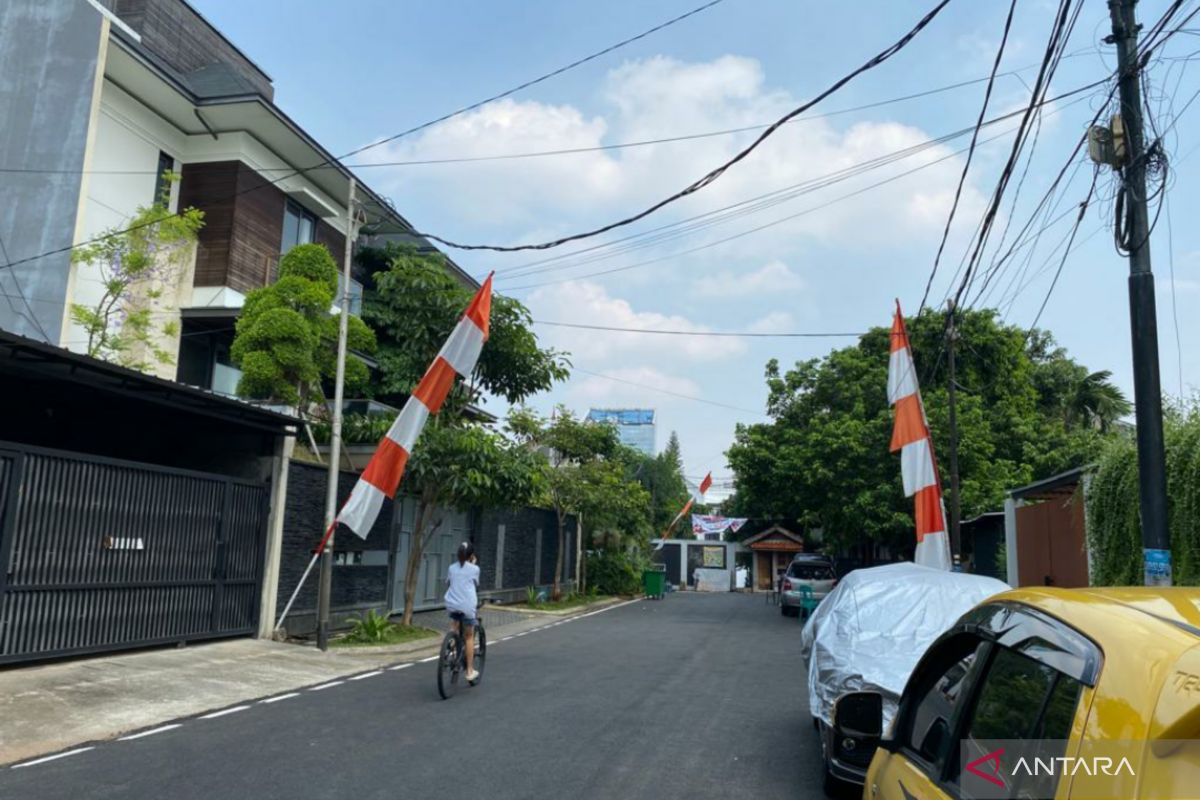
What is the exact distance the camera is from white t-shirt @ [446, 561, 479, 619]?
34.5ft

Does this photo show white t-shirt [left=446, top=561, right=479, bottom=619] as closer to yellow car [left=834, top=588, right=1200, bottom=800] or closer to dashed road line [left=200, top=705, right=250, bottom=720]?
dashed road line [left=200, top=705, right=250, bottom=720]

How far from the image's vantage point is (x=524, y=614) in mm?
23469

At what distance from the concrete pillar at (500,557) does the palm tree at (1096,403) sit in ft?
64.7

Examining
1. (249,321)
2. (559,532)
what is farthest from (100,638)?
(559,532)

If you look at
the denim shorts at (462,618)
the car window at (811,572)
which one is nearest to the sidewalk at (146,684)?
the denim shorts at (462,618)

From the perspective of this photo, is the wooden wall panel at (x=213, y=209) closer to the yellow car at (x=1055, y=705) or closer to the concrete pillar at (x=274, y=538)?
the concrete pillar at (x=274, y=538)

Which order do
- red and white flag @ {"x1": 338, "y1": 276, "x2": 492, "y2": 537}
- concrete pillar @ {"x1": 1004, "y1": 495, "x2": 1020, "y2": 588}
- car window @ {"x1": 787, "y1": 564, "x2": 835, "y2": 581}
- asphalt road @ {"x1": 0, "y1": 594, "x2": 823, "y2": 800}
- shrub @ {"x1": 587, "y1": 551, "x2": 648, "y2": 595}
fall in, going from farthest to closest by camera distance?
1. shrub @ {"x1": 587, "y1": 551, "x2": 648, "y2": 595}
2. car window @ {"x1": 787, "y1": 564, "x2": 835, "y2": 581}
3. concrete pillar @ {"x1": 1004, "y1": 495, "x2": 1020, "y2": 588}
4. red and white flag @ {"x1": 338, "y1": 276, "x2": 492, "y2": 537}
5. asphalt road @ {"x1": 0, "y1": 594, "x2": 823, "y2": 800}

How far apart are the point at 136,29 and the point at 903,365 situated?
1834 centimetres

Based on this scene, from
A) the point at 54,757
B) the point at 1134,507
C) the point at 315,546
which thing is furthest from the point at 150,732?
the point at 1134,507

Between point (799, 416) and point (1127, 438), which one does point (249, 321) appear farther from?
point (799, 416)

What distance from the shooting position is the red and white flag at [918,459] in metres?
12.4

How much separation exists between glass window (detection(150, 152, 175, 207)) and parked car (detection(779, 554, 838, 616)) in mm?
18219

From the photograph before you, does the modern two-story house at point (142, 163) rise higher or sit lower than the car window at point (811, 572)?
higher

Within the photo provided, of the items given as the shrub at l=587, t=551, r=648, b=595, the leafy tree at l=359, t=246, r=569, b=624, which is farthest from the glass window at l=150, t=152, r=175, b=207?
the shrub at l=587, t=551, r=648, b=595
